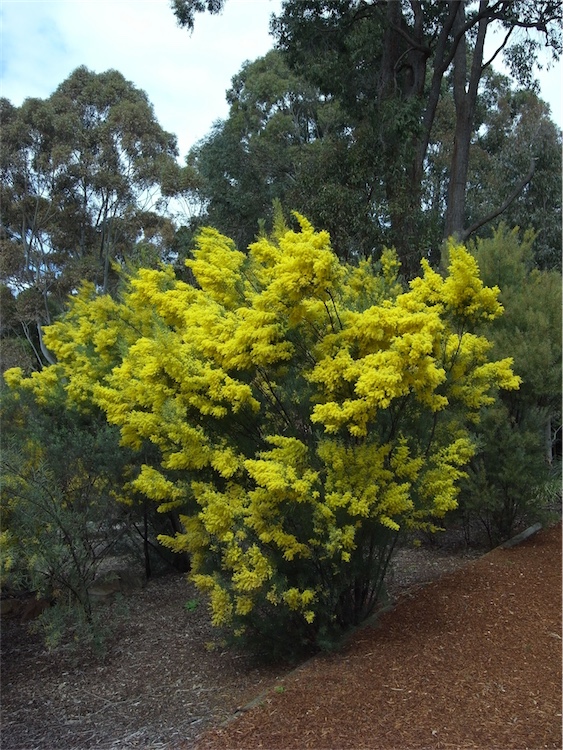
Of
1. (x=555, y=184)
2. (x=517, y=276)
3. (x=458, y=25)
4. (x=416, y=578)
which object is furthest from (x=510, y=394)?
(x=555, y=184)

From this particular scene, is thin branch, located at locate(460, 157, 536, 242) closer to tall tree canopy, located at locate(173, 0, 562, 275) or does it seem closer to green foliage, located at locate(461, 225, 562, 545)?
tall tree canopy, located at locate(173, 0, 562, 275)

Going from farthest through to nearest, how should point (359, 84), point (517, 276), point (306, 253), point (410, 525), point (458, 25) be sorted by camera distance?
point (359, 84) → point (458, 25) → point (517, 276) → point (410, 525) → point (306, 253)

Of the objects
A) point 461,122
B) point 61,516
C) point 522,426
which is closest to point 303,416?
point 61,516

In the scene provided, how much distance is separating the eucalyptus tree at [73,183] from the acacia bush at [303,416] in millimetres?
17812

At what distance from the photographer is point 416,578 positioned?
263 inches

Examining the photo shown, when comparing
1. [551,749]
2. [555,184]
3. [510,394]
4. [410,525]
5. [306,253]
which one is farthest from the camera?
[555,184]

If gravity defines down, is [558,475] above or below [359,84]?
below

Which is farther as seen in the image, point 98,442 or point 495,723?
point 98,442

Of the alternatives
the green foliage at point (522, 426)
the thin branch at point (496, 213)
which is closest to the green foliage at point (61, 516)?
the green foliage at point (522, 426)

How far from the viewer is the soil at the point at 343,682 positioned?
381 centimetres

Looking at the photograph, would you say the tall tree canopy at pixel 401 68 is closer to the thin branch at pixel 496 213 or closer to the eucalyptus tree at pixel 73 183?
the thin branch at pixel 496 213

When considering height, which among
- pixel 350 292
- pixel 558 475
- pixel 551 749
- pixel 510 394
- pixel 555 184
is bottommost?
pixel 551 749

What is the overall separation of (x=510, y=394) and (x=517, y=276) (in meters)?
1.57

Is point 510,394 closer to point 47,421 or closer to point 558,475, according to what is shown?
point 558,475
